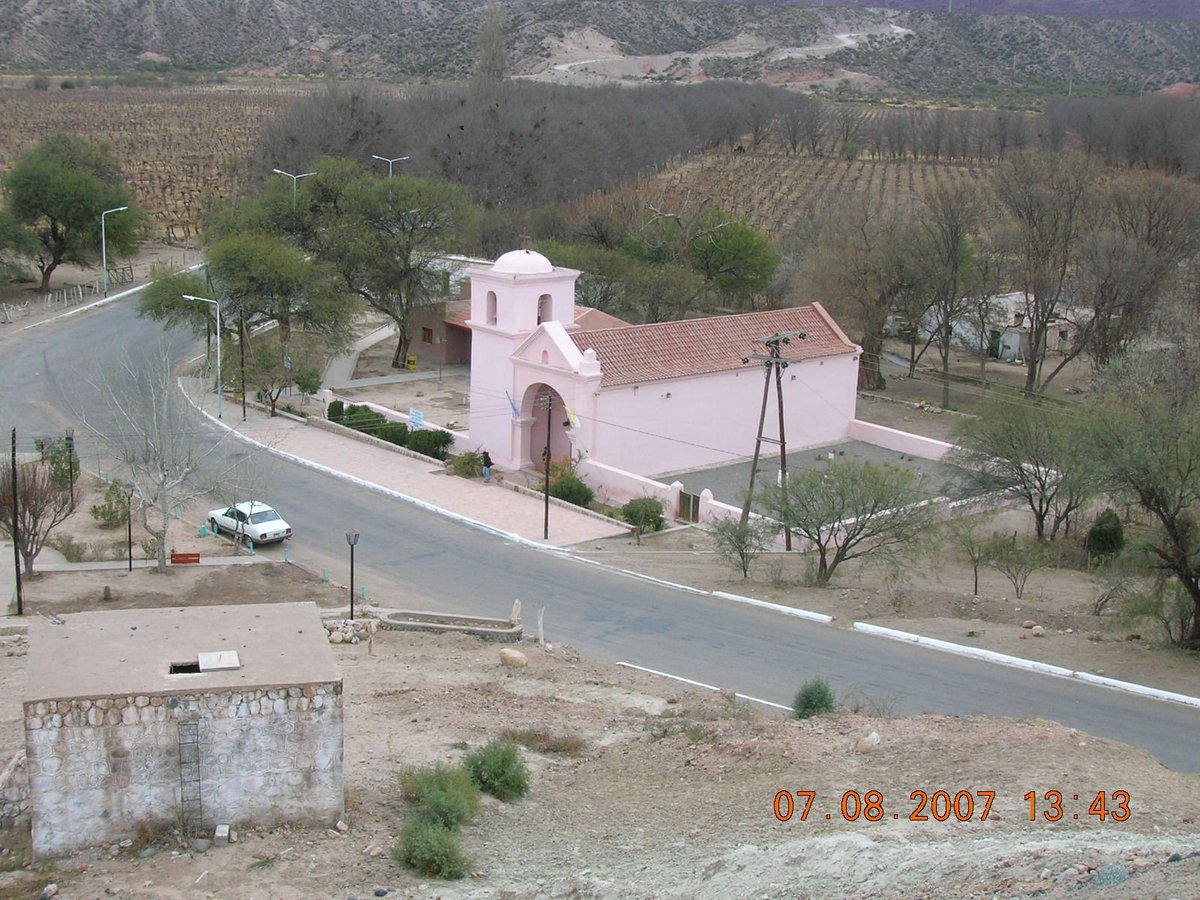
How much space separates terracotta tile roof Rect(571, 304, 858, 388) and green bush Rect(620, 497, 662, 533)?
492cm

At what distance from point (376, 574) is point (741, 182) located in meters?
68.1

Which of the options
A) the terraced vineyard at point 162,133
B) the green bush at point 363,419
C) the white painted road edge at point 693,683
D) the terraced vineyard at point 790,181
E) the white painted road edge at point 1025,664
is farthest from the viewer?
the terraced vineyard at point 162,133

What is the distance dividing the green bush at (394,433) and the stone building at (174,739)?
85.1 ft

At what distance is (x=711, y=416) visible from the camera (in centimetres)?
4091

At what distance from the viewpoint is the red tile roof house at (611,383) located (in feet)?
126

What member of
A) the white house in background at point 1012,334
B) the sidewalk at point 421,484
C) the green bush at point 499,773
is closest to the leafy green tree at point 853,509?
the sidewalk at point 421,484

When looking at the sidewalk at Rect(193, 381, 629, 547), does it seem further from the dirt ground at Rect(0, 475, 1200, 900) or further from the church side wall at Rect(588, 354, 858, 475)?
the dirt ground at Rect(0, 475, 1200, 900)

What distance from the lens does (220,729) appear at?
14.6m

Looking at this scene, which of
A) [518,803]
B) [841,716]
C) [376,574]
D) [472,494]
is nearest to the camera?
[518,803]

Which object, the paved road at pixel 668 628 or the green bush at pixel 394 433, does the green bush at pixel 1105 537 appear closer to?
the paved road at pixel 668 628

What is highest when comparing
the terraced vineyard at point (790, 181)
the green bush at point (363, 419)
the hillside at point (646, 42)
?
the hillside at point (646, 42)

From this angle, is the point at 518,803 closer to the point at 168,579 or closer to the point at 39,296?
the point at 168,579

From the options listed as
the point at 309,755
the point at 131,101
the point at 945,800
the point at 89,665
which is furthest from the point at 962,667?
the point at 131,101

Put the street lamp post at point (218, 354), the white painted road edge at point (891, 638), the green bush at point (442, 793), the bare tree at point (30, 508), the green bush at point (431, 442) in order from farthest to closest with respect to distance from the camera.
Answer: the street lamp post at point (218, 354) → the green bush at point (431, 442) → the bare tree at point (30, 508) → the white painted road edge at point (891, 638) → the green bush at point (442, 793)
